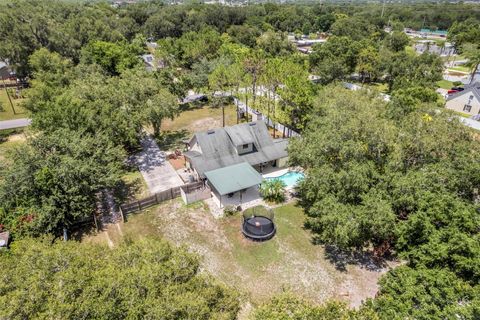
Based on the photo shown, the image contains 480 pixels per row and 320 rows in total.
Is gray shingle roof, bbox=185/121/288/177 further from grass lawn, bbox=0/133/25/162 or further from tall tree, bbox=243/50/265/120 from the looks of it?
grass lawn, bbox=0/133/25/162

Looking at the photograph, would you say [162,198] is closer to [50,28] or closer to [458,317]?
[458,317]

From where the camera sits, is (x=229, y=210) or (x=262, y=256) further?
(x=229, y=210)

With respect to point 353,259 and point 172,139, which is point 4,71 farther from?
point 353,259

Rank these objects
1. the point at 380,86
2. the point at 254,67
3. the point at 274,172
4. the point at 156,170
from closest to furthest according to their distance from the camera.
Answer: the point at 274,172
the point at 156,170
the point at 254,67
the point at 380,86

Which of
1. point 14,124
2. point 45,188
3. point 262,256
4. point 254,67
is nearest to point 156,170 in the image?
point 45,188

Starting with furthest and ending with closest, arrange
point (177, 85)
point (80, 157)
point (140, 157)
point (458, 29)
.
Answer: point (458, 29) → point (177, 85) → point (140, 157) → point (80, 157)

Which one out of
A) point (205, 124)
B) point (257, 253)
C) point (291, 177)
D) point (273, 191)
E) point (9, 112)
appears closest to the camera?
point (257, 253)

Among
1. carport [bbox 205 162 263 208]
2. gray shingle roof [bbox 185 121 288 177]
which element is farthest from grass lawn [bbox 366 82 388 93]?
carport [bbox 205 162 263 208]

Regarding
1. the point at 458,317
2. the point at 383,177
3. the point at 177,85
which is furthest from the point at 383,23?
the point at 458,317
